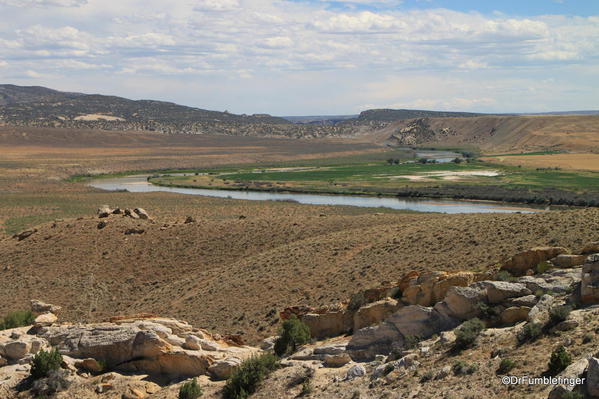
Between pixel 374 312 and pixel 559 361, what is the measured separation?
6406mm

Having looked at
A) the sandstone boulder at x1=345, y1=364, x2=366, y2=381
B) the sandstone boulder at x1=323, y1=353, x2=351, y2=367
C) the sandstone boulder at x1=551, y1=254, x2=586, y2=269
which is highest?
the sandstone boulder at x1=551, y1=254, x2=586, y2=269

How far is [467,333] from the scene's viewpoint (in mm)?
13531

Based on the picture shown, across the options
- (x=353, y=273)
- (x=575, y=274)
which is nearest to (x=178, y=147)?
(x=353, y=273)

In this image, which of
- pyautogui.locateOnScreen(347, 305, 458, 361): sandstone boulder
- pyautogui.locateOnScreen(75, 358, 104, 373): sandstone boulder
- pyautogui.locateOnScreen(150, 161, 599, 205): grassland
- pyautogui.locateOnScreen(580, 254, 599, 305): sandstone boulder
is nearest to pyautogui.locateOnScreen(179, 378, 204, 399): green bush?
pyautogui.locateOnScreen(75, 358, 104, 373): sandstone boulder

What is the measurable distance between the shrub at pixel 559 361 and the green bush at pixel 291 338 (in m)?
7.50

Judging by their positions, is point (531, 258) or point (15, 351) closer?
point (15, 351)

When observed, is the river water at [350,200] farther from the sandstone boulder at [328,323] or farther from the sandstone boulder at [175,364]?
the sandstone boulder at [175,364]

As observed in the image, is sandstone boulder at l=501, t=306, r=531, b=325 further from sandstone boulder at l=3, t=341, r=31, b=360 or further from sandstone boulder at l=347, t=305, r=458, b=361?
sandstone boulder at l=3, t=341, r=31, b=360

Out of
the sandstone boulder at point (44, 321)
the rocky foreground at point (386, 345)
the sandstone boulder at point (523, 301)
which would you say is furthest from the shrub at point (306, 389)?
the sandstone boulder at point (44, 321)

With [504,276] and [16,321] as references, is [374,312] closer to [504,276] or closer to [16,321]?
[504,276]

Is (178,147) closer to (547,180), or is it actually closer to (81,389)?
(547,180)

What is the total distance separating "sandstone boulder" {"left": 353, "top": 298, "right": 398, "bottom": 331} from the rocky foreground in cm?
3

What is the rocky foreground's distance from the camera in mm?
12398

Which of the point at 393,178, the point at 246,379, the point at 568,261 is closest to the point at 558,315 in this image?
the point at 568,261
